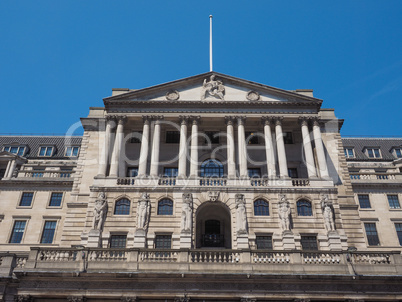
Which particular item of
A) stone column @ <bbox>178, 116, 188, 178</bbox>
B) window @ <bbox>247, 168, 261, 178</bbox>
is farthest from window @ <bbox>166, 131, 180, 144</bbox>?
window @ <bbox>247, 168, 261, 178</bbox>

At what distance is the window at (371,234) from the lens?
169 ft

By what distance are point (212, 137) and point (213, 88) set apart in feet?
19.6

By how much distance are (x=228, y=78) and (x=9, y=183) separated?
33.2 meters

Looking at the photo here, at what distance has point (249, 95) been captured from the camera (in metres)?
46.2

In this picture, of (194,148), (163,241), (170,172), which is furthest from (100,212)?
(194,148)

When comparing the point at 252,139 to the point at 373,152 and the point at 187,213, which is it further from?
the point at 373,152

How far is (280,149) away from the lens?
1687 inches

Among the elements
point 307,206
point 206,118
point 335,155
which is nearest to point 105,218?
point 206,118

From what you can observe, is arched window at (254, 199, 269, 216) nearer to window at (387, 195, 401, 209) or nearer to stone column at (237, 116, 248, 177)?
stone column at (237, 116, 248, 177)

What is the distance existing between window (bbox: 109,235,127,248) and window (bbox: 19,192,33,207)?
20203mm

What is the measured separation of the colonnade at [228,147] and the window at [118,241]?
686 cm

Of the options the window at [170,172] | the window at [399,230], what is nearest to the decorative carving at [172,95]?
the window at [170,172]

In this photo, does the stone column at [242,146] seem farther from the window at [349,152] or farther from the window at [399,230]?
the window at [349,152]

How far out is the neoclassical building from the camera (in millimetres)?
30031
